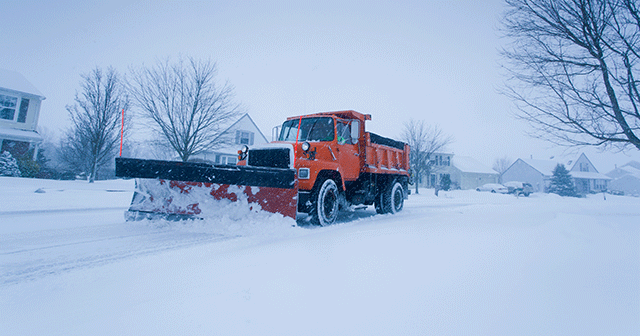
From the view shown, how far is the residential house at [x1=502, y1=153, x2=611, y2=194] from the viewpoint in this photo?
48.6m

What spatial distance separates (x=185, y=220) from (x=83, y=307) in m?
3.13

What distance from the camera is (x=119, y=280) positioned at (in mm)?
2746

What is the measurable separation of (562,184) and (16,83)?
5195cm

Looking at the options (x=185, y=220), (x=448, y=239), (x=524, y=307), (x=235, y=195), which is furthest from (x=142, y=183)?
(x=524, y=307)

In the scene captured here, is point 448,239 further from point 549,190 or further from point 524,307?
point 549,190

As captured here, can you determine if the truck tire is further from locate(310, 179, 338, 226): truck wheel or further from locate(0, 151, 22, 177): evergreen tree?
locate(0, 151, 22, 177): evergreen tree

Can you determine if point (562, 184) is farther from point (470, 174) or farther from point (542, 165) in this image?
point (542, 165)

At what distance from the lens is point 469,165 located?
47.4m

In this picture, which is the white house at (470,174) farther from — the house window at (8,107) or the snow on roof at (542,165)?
the house window at (8,107)

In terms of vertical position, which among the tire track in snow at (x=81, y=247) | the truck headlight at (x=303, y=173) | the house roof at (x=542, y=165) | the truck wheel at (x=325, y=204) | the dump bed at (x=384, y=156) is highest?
the house roof at (x=542, y=165)

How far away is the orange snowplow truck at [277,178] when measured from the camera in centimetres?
514

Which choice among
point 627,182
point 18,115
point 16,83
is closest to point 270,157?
point 18,115

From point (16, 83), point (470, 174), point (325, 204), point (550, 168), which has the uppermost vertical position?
point (16, 83)

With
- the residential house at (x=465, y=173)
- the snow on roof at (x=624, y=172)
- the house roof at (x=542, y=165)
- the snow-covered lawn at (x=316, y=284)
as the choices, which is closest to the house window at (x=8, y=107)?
the snow-covered lawn at (x=316, y=284)
